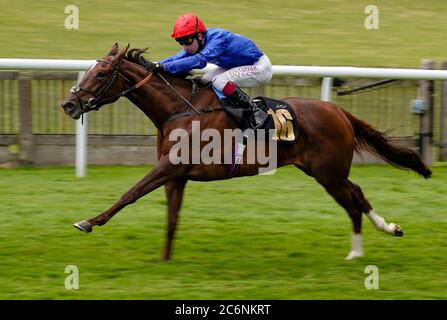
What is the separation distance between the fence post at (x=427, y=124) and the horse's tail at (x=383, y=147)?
8.36ft

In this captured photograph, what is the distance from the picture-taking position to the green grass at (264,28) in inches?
526

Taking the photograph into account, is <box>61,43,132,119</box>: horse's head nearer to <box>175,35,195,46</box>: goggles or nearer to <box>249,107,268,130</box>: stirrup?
<box>175,35,195,46</box>: goggles

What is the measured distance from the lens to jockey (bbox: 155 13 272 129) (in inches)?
268

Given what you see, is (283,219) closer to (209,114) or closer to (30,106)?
(209,114)

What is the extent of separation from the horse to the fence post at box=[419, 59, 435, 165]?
3012 millimetres

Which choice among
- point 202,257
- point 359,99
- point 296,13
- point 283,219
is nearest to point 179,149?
point 202,257

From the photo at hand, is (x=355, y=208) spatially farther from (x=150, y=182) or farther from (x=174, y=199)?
(x=150, y=182)

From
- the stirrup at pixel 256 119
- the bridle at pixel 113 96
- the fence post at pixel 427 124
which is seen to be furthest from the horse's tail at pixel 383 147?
the fence post at pixel 427 124

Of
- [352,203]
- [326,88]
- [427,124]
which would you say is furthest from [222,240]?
[427,124]

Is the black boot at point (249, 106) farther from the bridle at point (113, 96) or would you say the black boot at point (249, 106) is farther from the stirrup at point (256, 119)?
the bridle at point (113, 96)

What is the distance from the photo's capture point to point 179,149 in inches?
268

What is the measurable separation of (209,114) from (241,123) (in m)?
0.23

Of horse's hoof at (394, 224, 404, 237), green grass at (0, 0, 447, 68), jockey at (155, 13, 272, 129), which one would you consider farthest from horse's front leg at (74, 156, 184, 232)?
green grass at (0, 0, 447, 68)

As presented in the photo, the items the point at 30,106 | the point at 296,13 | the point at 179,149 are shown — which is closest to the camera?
the point at 179,149
